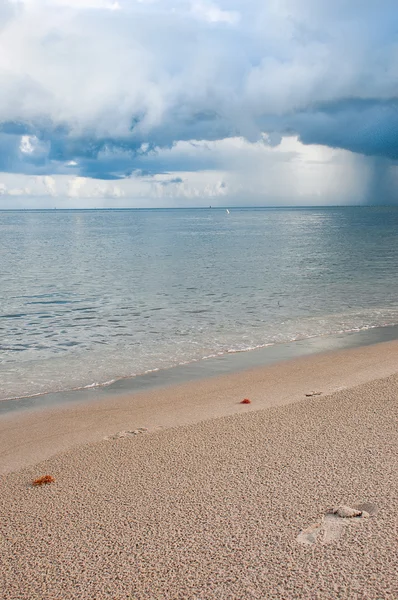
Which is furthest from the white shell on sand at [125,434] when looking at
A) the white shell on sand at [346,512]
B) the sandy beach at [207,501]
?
the white shell on sand at [346,512]

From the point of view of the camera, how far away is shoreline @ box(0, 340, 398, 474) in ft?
26.1

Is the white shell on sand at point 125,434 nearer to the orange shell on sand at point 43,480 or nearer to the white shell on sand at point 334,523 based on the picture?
the orange shell on sand at point 43,480

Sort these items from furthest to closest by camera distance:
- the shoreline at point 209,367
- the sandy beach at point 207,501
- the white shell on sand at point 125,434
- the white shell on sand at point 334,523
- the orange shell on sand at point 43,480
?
the shoreline at point 209,367
the white shell on sand at point 125,434
the orange shell on sand at point 43,480
the white shell on sand at point 334,523
the sandy beach at point 207,501

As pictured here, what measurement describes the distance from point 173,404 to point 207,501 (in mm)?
4376

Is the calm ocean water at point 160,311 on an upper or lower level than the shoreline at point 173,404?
lower

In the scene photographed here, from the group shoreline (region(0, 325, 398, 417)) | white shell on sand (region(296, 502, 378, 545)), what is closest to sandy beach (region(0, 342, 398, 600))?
white shell on sand (region(296, 502, 378, 545))

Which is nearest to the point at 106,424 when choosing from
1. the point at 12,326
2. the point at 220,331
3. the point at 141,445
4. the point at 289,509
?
the point at 141,445

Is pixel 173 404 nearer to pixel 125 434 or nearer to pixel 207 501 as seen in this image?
pixel 125 434

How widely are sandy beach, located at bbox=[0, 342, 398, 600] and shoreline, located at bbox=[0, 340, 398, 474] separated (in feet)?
0.17

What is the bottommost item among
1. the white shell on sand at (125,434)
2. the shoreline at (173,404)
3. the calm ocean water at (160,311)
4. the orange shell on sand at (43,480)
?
the calm ocean water at (160,311)

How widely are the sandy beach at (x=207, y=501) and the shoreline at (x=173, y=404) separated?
2.0 inches

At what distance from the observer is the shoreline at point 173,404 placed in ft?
26.1

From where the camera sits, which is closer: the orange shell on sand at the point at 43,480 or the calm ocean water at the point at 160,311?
the orange shell on sand at the point at 43,480

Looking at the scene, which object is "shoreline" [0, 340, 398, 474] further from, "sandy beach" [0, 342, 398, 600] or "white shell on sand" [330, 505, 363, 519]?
"white shell on sand" [330, 505, 363, 519]
